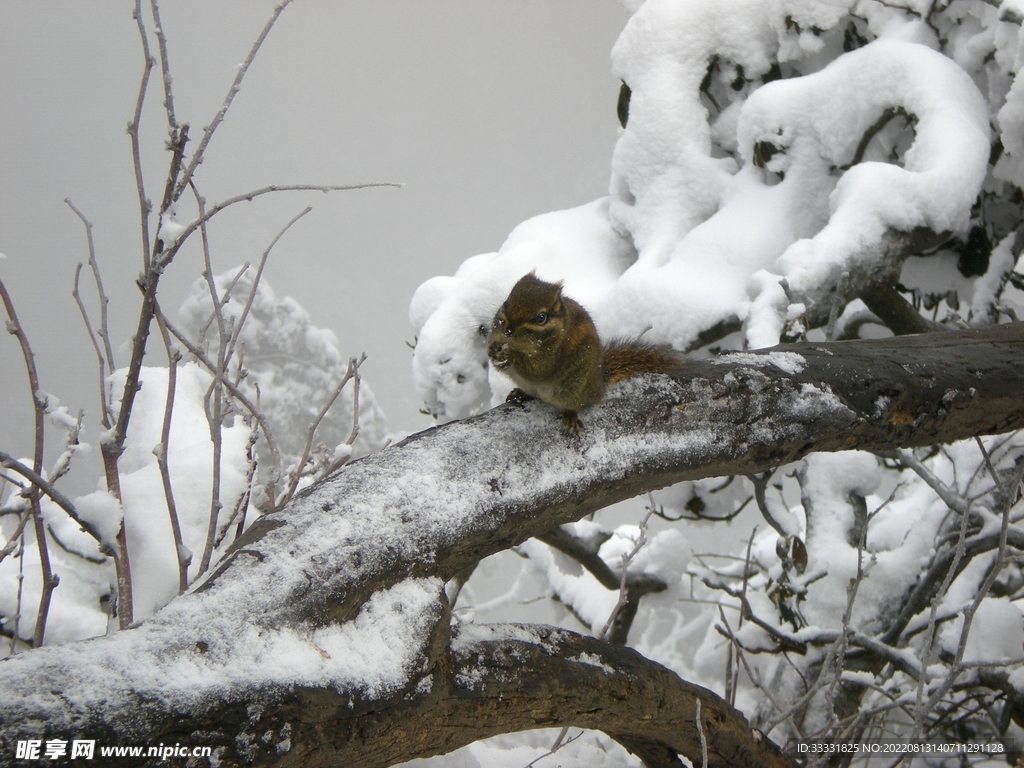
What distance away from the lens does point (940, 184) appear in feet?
8.70

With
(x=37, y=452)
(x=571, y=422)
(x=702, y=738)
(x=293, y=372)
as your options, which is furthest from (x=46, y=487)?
(x=293, y=372)

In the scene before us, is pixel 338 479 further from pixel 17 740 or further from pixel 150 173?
pixel 150 173

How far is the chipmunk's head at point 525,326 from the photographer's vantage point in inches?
57.4

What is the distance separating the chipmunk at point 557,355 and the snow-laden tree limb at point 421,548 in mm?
40

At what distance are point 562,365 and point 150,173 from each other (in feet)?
55.1

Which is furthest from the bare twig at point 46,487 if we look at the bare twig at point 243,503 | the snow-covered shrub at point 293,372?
the snow-covered shrub at point 293,372

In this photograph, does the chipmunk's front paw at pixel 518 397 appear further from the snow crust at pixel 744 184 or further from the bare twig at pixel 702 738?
the snow crust at pixel 744 184

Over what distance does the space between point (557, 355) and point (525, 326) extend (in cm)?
10

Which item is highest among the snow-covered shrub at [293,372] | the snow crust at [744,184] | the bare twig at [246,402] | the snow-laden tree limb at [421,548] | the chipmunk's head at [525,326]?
the snow-covered shrub at [293,372]

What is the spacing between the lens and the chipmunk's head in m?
1.46

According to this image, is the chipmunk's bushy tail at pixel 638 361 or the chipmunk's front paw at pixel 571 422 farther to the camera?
the chipmunk's bushy tail at pixel 638 361

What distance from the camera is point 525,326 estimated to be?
57.7 inches

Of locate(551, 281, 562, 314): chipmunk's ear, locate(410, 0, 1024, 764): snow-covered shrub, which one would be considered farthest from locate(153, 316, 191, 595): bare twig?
locate(410, 0, 1024, 764): snow-covered shrub

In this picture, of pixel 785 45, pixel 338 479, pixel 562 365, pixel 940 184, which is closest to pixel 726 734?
pixel 562 365
